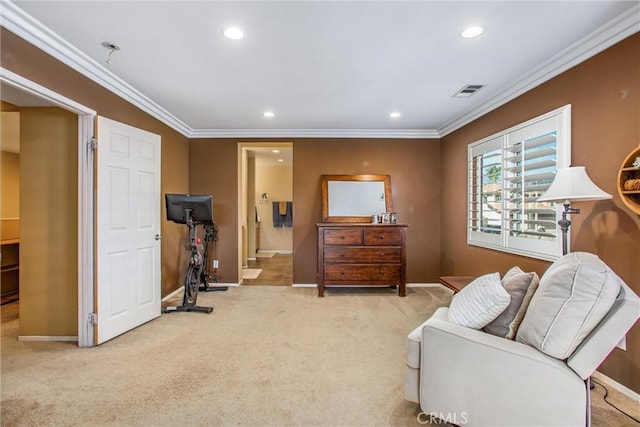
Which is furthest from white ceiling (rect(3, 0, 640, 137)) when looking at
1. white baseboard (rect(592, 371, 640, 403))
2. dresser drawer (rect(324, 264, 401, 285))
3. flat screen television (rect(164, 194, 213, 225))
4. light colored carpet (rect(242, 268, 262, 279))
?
light colored carpet (rect(242, 268, 262, 279))

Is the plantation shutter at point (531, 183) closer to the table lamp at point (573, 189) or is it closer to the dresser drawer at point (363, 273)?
the table lamp at point (573, 189)

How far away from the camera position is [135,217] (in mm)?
3088

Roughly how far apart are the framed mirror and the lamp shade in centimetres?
271

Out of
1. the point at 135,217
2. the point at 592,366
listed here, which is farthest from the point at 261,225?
the point at 592,366

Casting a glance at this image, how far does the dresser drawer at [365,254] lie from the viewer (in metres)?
4.22

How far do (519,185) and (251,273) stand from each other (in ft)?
15.0

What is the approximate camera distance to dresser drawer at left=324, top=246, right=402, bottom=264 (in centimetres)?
422

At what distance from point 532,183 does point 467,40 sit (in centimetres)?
147

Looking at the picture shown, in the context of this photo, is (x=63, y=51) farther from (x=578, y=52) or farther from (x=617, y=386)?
(x=617, y=386)

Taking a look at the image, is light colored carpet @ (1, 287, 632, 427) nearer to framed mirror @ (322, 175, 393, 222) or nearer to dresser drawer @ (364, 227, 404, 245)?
dresser drawer @ (364, 227, 404, 245)

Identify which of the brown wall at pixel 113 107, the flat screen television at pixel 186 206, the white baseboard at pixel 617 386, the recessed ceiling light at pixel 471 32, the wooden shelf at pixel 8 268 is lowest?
the white baseboard at pixel 617 386

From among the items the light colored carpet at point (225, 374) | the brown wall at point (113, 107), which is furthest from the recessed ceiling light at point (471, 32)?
the brown wall at point (113, 107)

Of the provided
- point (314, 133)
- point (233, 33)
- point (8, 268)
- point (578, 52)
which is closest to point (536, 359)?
point (578, 52)

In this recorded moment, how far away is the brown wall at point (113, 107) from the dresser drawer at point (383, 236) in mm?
2721
